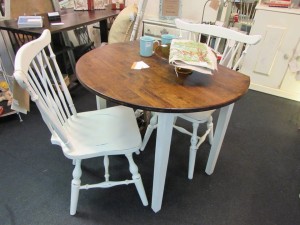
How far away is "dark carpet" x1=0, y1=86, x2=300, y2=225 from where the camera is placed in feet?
4.05

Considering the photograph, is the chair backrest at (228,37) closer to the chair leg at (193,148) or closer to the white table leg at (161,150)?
the chair leg at (193,148)

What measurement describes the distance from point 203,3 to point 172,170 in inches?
87.8

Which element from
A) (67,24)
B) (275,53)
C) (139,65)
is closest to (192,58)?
(139,65)

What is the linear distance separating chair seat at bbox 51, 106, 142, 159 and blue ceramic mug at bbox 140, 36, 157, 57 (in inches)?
14.5

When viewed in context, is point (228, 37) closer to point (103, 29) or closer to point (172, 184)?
point (172, 184)

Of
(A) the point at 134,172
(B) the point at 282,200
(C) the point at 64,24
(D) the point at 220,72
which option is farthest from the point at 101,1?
(B) the point at 282,200

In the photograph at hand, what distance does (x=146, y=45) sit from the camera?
1237 millimetres

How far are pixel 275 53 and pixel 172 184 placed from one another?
1943 mm

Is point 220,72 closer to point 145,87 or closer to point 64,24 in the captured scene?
point 145,87

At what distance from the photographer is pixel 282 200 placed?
1364mm

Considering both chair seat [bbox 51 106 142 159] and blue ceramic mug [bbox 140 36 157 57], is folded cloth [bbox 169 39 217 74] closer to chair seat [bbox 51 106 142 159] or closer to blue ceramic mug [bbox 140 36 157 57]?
blue ceramic mug [bbox 140 36 157 57]

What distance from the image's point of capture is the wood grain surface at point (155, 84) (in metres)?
0.84

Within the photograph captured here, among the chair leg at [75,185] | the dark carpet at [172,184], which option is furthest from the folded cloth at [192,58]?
the dark carpet at [172,184]

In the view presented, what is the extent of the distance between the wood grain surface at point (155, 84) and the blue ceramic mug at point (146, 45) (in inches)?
1.3
